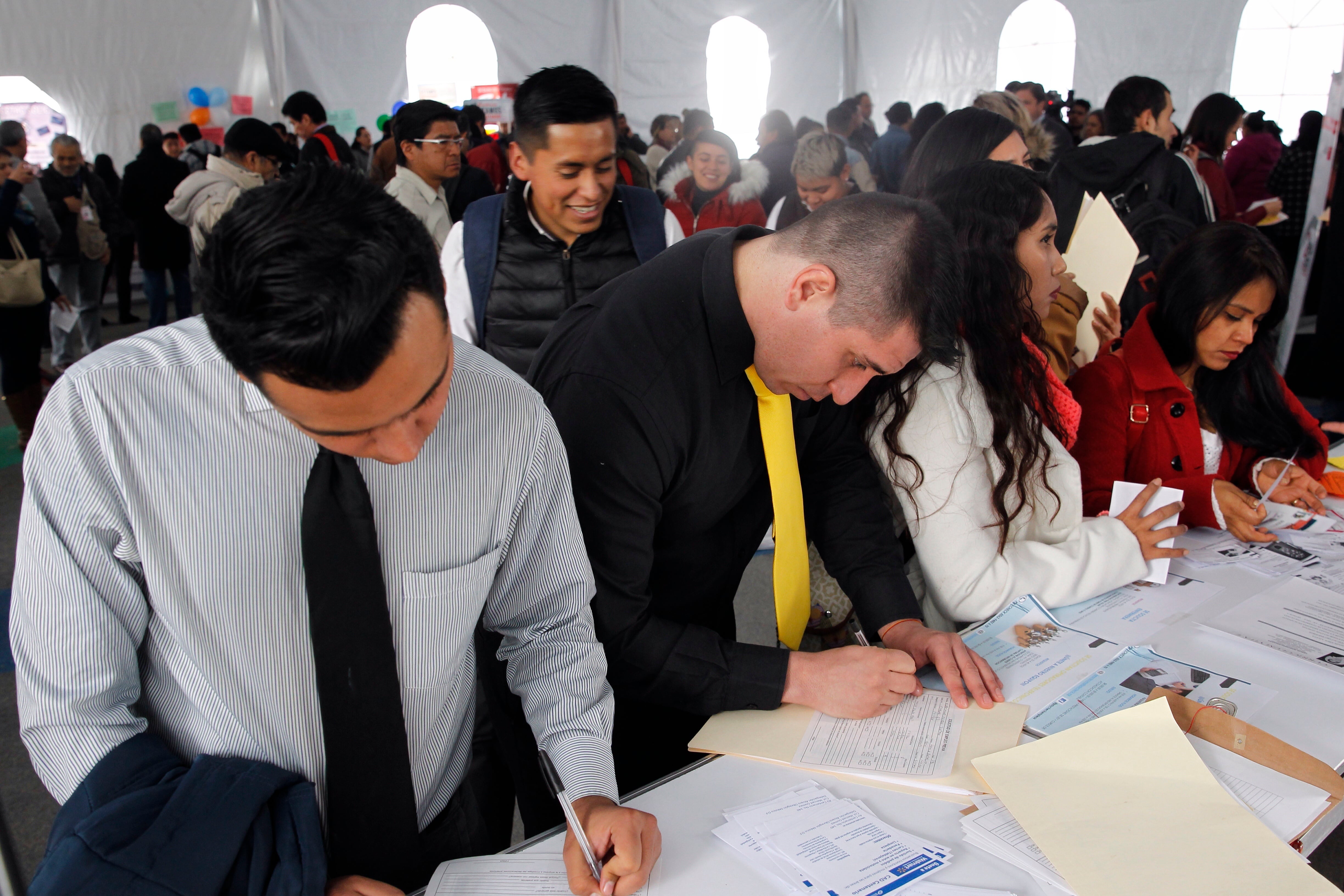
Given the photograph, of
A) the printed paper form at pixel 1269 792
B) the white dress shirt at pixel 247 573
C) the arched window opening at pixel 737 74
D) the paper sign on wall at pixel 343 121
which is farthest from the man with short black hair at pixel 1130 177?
the paper sign on wall at pixel 343 121

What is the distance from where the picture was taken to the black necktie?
0.86 m

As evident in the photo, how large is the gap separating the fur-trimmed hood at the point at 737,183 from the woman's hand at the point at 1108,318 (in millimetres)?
2931

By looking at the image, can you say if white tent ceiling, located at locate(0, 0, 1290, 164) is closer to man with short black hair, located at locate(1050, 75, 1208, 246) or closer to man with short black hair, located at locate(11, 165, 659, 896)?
man with short black hair, located at locate(1050, 75, 1208, 246)

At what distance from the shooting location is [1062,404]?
1635mm

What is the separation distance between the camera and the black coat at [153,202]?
6.98 meters

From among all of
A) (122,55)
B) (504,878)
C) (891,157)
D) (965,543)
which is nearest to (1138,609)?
(965,543)

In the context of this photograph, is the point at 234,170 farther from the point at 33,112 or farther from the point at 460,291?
the point at 33,112

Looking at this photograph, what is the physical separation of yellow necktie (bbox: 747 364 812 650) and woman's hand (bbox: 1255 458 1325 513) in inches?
44.5

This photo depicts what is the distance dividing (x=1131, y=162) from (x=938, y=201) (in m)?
2.14

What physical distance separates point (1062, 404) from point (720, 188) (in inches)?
142

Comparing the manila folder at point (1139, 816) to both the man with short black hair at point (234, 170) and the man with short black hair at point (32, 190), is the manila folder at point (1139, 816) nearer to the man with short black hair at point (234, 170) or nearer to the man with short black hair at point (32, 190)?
the man with short black hair at point (234, 170)

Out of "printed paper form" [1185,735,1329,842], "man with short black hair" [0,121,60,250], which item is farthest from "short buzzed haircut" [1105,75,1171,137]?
"man with short black hair" [0,121,60,250]

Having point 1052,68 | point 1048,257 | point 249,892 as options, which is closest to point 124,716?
point 249,892

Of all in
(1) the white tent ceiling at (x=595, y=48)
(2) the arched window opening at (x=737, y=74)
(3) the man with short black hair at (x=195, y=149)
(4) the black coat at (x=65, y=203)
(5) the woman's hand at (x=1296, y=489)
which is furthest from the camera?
(2) the arched window opening at (x=737, y=74)
